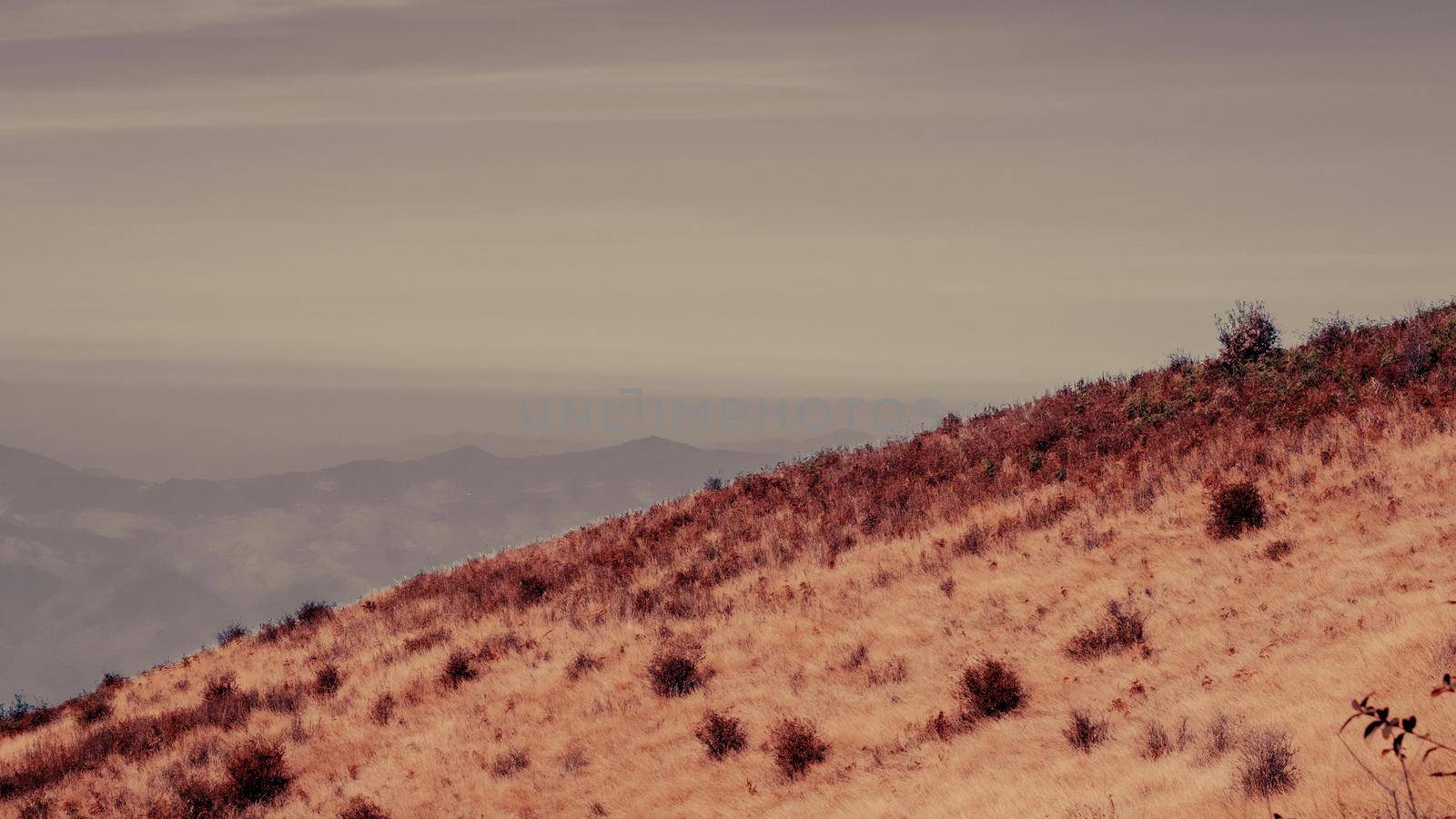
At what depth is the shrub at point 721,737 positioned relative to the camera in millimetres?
15812

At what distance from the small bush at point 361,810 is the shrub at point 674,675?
4772mm

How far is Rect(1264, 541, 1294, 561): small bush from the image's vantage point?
16531mm

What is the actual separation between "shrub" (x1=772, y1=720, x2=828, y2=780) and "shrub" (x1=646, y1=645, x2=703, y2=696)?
320 centimetres

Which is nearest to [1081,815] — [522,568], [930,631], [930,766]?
[930,766]

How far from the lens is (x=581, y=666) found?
19.9 m

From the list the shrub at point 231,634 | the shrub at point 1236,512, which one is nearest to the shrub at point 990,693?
the shrub at point 1236,512

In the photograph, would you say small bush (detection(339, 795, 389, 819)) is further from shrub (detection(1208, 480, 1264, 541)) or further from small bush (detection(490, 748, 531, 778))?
shrub (detection(1208, 480, 1264, 541))

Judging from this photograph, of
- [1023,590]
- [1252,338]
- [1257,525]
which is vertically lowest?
[1023,590]

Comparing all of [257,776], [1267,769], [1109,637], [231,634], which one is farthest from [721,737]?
[231,634]

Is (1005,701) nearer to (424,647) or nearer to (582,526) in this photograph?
(424,647)

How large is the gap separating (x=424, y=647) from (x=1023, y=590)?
41.7 feet

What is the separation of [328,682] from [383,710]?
9.45 feet

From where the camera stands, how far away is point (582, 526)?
33.5 meters

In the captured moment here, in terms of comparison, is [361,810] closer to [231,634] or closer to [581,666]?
[581,666]
